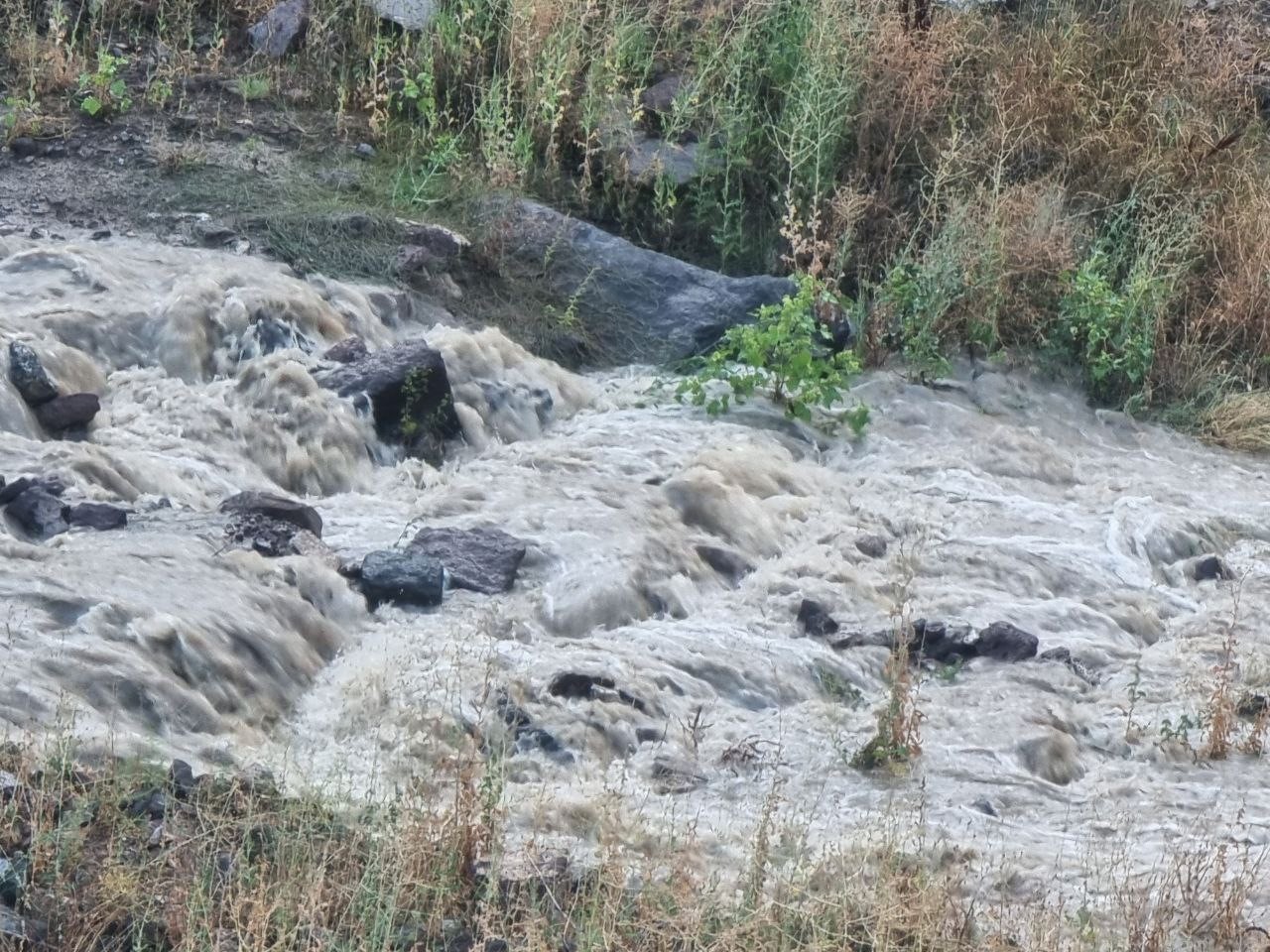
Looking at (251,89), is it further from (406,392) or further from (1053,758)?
(1053,758)

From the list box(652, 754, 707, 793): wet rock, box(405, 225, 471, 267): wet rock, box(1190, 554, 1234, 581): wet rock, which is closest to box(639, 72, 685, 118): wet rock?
box(405, 225, 471, 267): wet rock

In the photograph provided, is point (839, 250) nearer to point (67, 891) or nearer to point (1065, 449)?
point (1065, 449)

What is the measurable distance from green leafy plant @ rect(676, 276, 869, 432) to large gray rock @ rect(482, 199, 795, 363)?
0.53 metres

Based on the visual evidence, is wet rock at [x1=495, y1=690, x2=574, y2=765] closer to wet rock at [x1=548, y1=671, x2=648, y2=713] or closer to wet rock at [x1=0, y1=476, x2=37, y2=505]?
wet rock at [x1=548, y1=671, x2=648, y2=713]

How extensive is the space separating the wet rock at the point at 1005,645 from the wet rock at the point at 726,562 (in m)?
1.00

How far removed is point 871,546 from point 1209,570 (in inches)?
57.4

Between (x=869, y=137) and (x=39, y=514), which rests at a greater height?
(x=869, y=137)

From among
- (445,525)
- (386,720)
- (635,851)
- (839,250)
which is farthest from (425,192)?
(635,851)

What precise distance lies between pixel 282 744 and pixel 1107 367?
5531mm

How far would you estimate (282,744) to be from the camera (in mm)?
4988

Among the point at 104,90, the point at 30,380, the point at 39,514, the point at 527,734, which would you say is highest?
the point at 104,90

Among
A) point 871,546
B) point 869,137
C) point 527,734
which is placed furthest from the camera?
point 869,137

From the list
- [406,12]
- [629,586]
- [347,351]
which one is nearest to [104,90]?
[406,12]

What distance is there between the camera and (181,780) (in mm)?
4281
